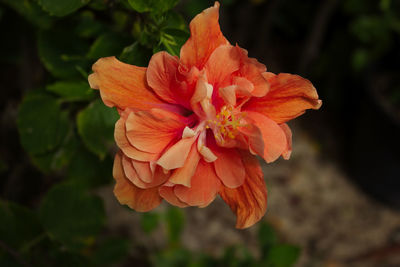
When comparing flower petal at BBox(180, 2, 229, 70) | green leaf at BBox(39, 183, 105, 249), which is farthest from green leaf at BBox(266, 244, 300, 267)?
flower petal at BBox(180, 2, 229, 70)

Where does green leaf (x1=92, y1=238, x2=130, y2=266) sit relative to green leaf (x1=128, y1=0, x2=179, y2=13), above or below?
below

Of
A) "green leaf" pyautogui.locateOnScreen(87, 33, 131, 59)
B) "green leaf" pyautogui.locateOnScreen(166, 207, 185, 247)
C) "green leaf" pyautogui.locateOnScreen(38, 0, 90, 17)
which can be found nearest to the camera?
"green leaf" pyautogui.locateOnScreen(38, 0, 90, 17)

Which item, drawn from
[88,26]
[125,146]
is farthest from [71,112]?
[125,146]

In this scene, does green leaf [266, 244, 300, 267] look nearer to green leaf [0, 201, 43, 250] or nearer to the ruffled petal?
green leaf [0, 201, 43, 250]

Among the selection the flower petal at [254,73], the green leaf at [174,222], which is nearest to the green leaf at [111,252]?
the green leaf at [174,222]

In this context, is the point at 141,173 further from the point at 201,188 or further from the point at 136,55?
the point at 136,55

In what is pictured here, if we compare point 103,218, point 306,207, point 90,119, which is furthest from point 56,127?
point 306,207
